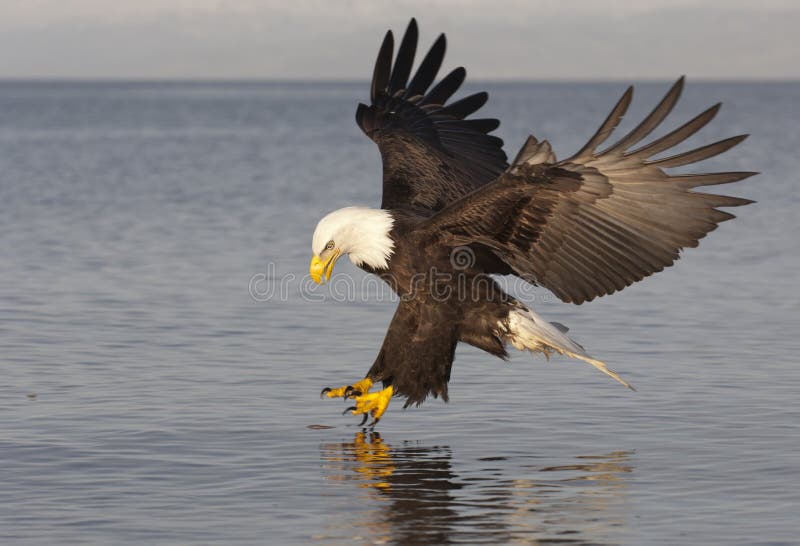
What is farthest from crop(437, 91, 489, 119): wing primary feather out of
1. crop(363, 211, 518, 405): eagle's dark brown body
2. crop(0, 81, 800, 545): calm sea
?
crop(363, 211, 518, 405): eagle's dark brown body

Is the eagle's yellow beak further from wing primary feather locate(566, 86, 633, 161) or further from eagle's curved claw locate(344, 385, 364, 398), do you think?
wing primary feather locate(566, 86, 633, 161)

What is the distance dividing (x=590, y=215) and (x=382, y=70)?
2.95m

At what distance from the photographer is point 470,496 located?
5.96 metres

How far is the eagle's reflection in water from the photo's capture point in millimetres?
5422

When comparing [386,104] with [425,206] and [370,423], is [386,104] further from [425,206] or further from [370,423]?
[370,423]

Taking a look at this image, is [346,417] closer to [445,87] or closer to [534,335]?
[534,335]

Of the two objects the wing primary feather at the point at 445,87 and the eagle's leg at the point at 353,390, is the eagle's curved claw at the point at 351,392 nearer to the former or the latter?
the eagle's leg at the point at 353,390

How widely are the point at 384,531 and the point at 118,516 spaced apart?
1.08m

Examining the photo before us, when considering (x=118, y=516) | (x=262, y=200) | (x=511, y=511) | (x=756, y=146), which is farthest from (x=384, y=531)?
(x=756, y=146)

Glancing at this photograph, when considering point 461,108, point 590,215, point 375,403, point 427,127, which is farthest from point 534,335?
point 461,108

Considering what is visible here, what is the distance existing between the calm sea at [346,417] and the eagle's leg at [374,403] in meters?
0.16

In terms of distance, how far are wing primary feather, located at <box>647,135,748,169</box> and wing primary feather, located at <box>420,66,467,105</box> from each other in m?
2.98

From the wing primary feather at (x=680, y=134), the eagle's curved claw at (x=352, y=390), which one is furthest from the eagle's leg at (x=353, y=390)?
the wing primary feather at (x=680, y=134)

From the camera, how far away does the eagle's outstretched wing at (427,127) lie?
847 centimetres
